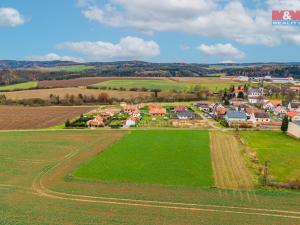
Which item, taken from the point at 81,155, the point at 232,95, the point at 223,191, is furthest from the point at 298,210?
the point at 232,95

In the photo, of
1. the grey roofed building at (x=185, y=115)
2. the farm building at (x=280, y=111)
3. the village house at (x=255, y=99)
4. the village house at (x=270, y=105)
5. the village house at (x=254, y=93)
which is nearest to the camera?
the grey roofed building at (x=185, y=115)

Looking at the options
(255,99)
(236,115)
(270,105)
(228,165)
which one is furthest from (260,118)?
(255,99)

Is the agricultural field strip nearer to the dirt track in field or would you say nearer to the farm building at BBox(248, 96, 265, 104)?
the dirt track in field


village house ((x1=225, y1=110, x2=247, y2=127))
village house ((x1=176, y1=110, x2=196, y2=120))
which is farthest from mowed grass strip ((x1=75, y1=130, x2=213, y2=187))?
village house ((x1=176, y1=110, x2=196, y2=120))

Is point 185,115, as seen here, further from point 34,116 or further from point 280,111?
point 34,116

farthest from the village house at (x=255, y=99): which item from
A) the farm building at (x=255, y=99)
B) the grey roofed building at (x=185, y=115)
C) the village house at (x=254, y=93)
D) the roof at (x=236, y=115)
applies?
the grey roofed building at (x=185, y=115)

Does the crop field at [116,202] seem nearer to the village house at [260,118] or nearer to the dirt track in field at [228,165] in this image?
the dirt track in field at [228,165]

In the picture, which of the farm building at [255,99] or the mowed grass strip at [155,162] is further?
the farm building at [255,99]
